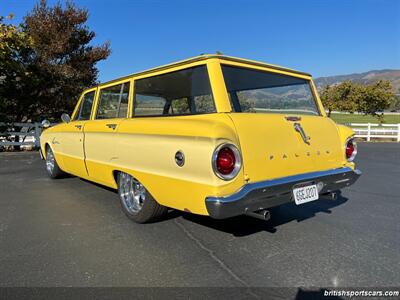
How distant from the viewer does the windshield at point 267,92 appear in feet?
11.5

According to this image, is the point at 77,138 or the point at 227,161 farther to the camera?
the point at 77,138

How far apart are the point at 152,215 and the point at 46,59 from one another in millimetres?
11226

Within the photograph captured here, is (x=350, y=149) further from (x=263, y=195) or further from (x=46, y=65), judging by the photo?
(x=46, y=65)

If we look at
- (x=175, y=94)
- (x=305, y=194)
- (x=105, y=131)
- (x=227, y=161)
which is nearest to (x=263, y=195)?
(x=227, y=161)

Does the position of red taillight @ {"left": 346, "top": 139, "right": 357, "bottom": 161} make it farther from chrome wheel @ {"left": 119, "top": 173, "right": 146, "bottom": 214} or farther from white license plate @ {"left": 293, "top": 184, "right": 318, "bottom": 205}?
chrome wheel @ {"left": 119, "top": 173, "right": 146, "bottom": 214}

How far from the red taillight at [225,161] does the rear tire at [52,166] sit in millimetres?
4699

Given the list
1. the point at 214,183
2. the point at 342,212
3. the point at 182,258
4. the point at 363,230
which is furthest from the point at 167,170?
the point at 342,212

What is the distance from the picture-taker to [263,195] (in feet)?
9.66

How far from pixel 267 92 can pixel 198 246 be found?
77.4 inches

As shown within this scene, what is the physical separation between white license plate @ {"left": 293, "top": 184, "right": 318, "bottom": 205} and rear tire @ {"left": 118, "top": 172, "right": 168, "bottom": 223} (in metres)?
1.47

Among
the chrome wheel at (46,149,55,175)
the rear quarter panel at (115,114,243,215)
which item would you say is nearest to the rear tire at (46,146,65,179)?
the chrome wheel at (46,149,55,175)

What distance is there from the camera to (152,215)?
384 centimetres

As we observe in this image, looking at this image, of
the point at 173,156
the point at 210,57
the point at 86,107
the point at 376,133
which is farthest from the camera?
the point at 376,133

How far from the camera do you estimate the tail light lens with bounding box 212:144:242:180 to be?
2779 millimetres
